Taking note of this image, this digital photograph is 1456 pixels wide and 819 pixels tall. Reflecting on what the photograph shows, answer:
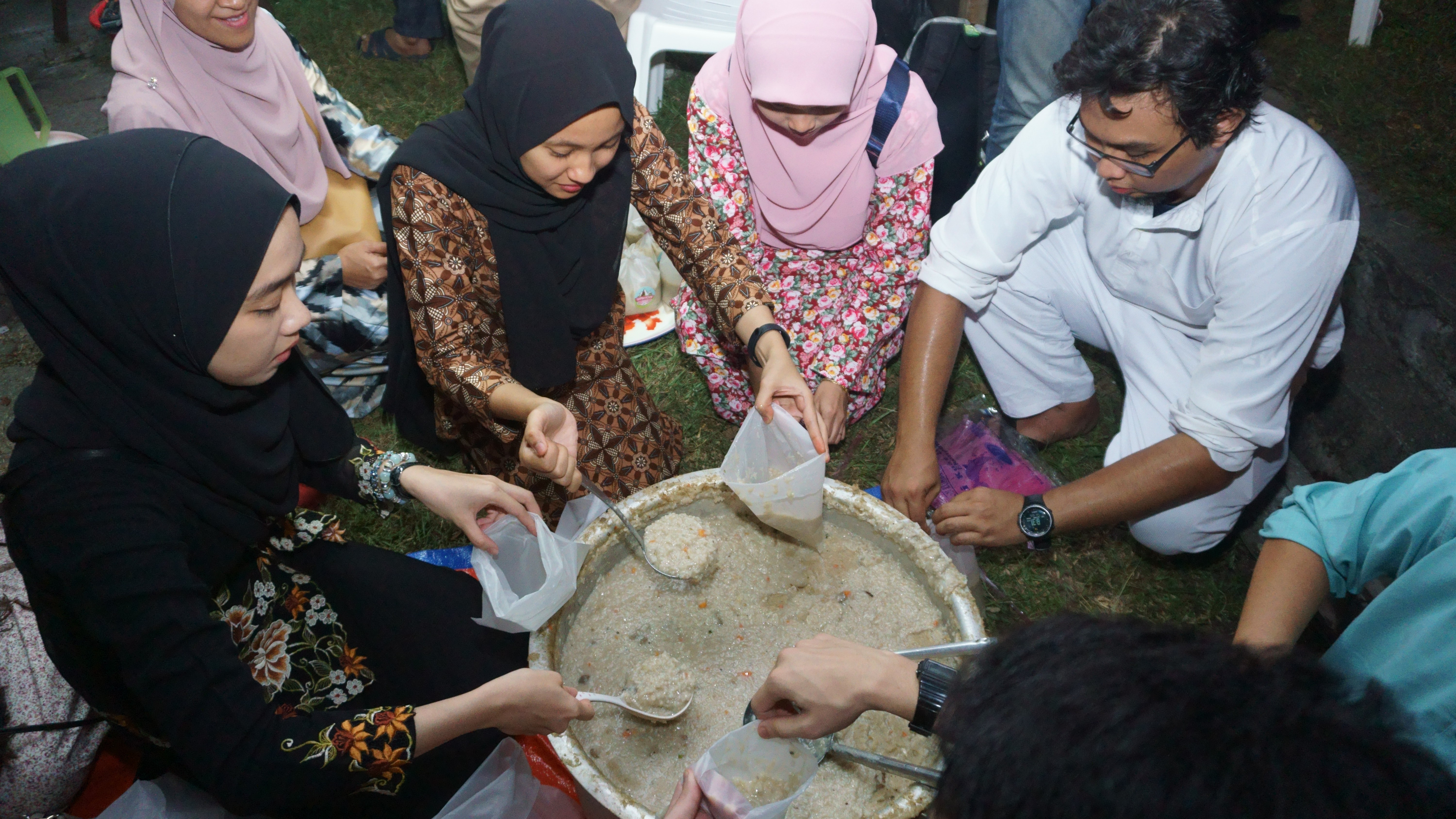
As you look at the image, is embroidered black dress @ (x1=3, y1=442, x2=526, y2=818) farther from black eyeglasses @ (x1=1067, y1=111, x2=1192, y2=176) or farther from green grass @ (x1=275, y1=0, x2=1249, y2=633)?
black eyeglasses @ (x1=1067, y1=111, x2=1192, y2=176)

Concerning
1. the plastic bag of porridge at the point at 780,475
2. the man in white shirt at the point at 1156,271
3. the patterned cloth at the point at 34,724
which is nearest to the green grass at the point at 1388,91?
the man in white shirt at the point at 1156,271

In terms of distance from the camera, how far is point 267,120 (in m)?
2.27

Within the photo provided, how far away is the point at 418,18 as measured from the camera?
12.9 feet

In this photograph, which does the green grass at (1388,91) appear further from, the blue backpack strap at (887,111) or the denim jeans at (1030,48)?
the blue backpack strap at (887,111)

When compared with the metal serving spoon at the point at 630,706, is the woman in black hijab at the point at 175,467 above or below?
above

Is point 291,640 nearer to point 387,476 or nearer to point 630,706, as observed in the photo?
point 387,476

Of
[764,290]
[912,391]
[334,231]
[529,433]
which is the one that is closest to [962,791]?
[529,433]

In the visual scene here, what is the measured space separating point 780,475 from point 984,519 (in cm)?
51

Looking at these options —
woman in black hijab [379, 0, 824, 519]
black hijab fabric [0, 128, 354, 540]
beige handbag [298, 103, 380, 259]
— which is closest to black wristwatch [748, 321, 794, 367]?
woman in black hijab [379, 0, 824, 519]

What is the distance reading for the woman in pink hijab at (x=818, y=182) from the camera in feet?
6.75

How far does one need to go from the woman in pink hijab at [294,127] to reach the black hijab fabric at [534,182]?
38 cm

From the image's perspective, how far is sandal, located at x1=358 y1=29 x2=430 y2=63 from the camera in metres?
4.03

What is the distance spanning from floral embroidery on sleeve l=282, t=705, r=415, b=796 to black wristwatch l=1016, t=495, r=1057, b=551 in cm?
125

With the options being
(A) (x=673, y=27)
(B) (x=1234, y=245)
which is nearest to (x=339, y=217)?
(A) (x=673, y=27)
